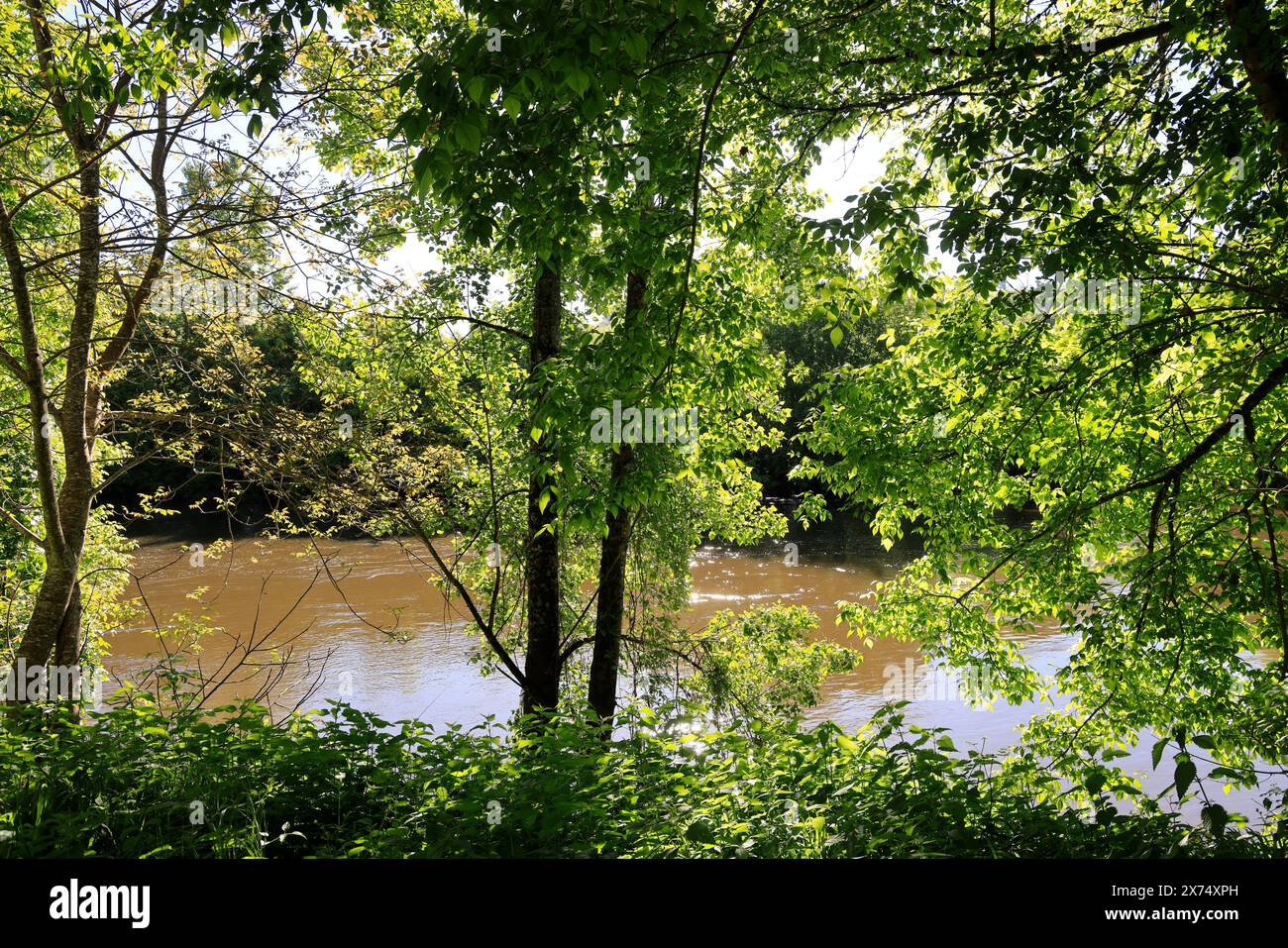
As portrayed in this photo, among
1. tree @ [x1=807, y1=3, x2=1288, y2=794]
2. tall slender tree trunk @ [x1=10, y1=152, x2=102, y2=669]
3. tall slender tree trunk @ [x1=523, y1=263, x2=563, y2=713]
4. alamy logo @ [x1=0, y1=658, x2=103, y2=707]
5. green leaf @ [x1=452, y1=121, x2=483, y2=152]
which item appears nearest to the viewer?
green leaf @ [x1=452, y1=121, x2=483, y2=152]

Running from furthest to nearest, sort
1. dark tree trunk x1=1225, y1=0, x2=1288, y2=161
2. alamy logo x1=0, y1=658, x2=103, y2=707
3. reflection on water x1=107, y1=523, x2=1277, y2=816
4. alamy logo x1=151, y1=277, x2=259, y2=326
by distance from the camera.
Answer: reflection on water x1=107, y1=523, x2=1277, y2=816 < alamy logo x1=151, y1=277, x2=259, y2=326 < alamy logo x1=0, y1=658, x2=103, y2=707 < dark tree trunk x1=1225, y1=0, x2=1288, y2=161

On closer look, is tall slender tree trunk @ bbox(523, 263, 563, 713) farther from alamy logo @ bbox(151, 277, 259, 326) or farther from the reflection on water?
the reflection on water

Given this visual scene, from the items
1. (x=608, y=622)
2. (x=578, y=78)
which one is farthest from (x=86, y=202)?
(x=608, y=622)

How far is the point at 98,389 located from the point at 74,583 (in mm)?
1657

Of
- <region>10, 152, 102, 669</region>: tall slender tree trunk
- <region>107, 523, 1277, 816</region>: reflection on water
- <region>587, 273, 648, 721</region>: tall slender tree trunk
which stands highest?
<region>10, 152, 102, 669</region>: tall slender tree trunk

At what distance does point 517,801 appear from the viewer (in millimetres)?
4047
